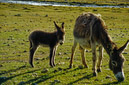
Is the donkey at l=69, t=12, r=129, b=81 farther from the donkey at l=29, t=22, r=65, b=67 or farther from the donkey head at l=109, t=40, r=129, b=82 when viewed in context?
the donkey at l=29, t=22, r=65, b=67

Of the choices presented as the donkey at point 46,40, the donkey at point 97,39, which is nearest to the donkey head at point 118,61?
the donkey at point 97,39

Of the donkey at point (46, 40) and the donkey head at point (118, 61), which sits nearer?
the donkey head at point (118, 61)

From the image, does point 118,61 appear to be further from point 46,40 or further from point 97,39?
point 46,40

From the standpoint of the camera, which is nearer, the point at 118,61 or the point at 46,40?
the point at 118,61

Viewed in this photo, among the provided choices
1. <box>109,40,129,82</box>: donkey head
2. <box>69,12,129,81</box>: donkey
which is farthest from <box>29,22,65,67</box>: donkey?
<box>109,40,129,82</box>: donkey head

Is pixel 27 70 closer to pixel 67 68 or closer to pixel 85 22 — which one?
pixel 67 68

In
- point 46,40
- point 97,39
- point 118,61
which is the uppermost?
point 97,39

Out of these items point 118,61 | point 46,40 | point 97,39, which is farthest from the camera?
point 46,40

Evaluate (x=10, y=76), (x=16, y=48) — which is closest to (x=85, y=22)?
(x=10, y=76)

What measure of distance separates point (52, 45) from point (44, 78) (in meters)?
2.55

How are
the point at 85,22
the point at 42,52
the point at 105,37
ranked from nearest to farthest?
the point at 105,37 → the point at 85,22 → the point at 42,52

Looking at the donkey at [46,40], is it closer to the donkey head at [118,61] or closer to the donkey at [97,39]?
the donkey at [97,39]

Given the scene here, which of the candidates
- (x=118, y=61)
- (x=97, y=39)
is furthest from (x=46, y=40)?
(x=118, y=61)

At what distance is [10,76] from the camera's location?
37.0 ft
